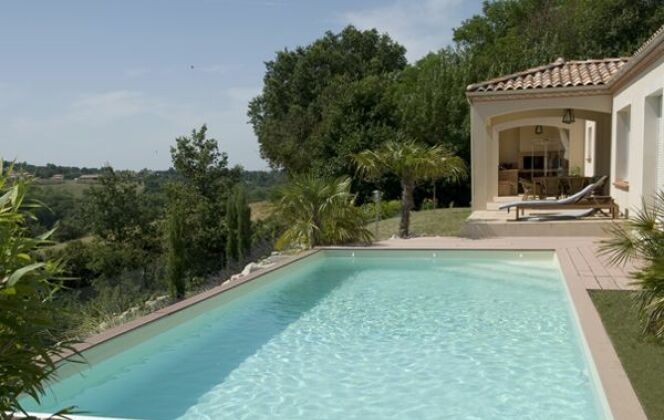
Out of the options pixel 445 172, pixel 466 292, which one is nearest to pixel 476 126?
pixel 445 172

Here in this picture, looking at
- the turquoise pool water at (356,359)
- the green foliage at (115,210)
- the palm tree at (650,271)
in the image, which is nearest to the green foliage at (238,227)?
the turquoise pool water at (356,359)

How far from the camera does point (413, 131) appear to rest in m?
29.2

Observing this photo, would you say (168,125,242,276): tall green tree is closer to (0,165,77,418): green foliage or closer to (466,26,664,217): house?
(466,26,664,217): house

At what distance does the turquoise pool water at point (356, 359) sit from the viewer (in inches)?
228

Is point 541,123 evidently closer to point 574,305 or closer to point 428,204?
point 428,204

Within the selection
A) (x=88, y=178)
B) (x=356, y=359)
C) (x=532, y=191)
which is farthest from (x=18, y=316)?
(x=88, y=178)

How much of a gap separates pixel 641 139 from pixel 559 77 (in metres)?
5.63

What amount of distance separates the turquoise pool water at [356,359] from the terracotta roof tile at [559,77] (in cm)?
755

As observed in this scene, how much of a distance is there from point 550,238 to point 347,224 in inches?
209

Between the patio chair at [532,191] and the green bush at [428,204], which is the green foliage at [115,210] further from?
the patio chair at [532,191]

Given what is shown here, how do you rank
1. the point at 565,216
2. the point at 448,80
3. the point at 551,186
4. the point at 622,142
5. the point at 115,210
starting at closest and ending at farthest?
the point at 565,216 → the point at 622,142 → the point at 551,186 → the point at 448,80 → the point at 115,210

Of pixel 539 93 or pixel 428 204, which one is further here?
pixel 428 204

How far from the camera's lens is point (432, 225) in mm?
19203

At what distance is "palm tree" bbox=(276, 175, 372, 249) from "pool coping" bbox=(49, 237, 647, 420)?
66 centimetres
